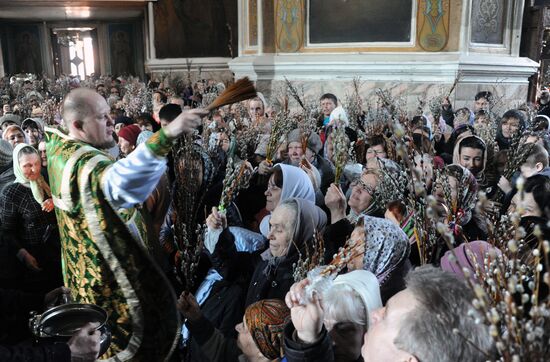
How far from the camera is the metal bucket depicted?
191 cm

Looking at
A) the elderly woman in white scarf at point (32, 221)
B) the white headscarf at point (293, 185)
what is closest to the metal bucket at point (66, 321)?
the white headscarf at point (293, 185)

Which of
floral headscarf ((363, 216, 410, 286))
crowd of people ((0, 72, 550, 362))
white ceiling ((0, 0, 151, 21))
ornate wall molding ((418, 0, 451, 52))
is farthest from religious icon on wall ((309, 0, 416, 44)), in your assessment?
white ceiling ((0, 0, 151, 21))

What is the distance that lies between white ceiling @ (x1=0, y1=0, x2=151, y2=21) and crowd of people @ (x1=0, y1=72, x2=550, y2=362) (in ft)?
55.8

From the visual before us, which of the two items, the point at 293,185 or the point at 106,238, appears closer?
the point at 106,238

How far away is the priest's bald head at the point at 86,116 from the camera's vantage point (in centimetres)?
231

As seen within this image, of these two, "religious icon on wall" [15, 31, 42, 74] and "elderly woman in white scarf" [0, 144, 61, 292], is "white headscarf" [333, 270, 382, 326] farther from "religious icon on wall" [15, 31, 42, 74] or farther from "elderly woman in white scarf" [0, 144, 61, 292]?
"religious icon on wall" [15, 31, 42, 74]

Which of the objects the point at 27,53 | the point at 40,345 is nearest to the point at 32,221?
the point at 40,345

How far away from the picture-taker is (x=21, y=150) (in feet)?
12.7

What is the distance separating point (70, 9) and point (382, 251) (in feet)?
68.2

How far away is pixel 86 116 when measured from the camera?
2.33 metres

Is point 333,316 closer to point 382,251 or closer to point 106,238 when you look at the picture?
point 382,251

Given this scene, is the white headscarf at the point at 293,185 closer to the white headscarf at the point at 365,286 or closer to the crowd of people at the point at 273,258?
the crowd of people at the point at 273,258

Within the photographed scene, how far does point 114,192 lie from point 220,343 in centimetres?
81

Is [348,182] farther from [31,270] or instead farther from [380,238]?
[31,270]
